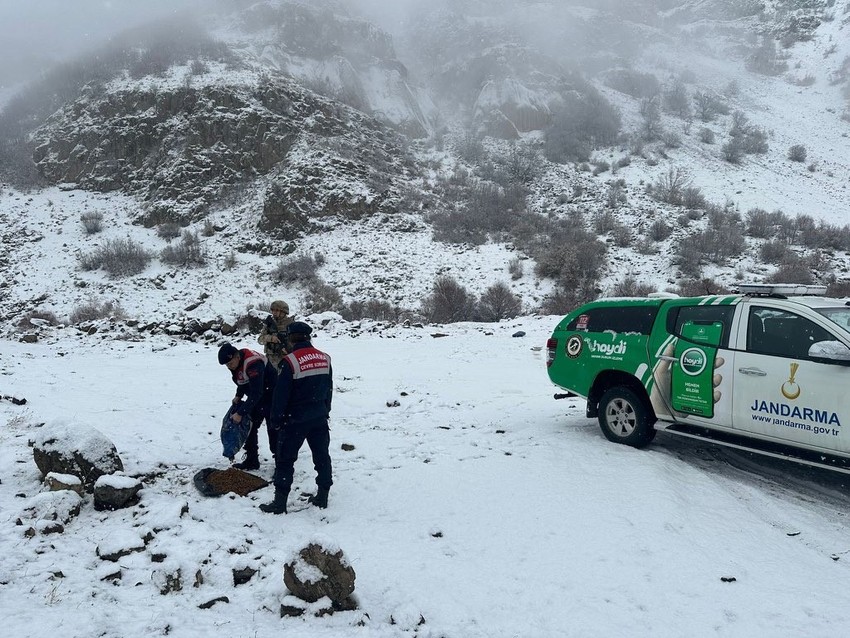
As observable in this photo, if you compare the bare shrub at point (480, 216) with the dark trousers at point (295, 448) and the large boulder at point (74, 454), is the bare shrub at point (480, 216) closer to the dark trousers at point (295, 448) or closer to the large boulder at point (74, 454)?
the dark trousers at point (295, 448)

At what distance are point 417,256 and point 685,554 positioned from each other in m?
19.4

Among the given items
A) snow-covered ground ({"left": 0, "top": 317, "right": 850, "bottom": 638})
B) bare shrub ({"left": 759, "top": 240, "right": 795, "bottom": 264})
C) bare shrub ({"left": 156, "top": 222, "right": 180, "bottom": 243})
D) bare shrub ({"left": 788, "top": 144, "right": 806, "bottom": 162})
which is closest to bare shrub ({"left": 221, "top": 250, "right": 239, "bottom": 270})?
bare shrub ({"left": 156, "top": 222, "right": 180, "bottom": 243})

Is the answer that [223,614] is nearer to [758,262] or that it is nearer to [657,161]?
[758,262]

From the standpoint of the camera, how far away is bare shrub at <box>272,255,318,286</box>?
819 inches

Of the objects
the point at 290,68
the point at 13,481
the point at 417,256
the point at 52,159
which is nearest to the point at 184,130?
the point at 52,159

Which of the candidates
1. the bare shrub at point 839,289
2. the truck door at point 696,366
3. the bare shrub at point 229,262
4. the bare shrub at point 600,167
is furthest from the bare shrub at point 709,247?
the bare shrub at point 229,262

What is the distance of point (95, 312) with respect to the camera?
691 inches

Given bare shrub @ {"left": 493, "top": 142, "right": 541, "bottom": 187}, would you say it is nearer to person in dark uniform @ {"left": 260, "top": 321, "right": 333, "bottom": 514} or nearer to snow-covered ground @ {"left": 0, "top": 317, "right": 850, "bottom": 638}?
snow-covered ground @ {"left": 0, "top": 317, "right": 850, "bottom": 638}

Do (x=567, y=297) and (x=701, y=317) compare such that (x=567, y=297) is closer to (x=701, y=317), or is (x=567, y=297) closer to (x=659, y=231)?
(x=659, y=231)

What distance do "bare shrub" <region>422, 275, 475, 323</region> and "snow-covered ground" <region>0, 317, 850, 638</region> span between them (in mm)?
9961

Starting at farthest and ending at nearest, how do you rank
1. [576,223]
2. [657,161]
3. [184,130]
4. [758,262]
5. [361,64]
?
[361,64]
[657,161]
[184,130]
[576,223]
[758,262]

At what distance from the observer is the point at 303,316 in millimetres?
17109

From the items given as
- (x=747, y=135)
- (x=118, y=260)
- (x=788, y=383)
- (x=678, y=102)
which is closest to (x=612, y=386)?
(x=788, y=383)

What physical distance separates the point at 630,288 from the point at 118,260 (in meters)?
21.4
